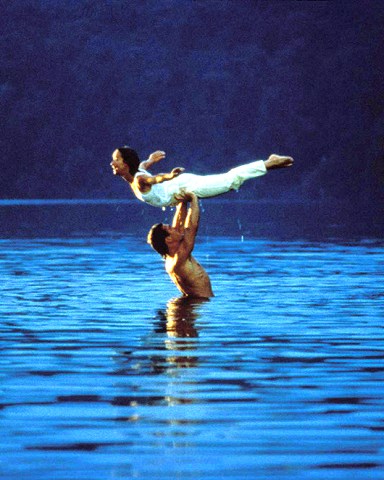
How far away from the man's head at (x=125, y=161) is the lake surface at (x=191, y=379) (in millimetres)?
1679

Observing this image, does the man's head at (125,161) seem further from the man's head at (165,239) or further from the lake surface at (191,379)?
the lake surface at (191,379)

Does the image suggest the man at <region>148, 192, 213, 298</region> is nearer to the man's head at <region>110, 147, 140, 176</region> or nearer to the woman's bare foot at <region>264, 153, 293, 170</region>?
the man's head at <region>110, 147, 140, 176</region>

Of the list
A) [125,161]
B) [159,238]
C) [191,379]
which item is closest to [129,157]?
[125,161]

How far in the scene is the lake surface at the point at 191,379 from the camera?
9.69m

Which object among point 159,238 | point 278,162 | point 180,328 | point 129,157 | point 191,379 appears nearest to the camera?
point 191,379

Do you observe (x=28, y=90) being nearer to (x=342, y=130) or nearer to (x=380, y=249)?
(x=342, y=130)

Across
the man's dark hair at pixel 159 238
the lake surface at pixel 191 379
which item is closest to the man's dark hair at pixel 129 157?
the man's dark hair at pixel 159 238

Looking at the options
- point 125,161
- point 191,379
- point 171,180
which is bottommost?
point 191,379

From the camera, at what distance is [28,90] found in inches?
6614

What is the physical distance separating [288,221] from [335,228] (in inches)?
385

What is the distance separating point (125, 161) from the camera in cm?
1984

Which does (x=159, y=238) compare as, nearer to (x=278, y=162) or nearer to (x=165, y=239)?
(x=165, y=239)

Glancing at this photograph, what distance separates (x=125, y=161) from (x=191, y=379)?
7.14 m

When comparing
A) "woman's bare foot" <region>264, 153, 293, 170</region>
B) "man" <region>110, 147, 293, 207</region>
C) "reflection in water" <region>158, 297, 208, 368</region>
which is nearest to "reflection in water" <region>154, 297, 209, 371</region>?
"reflection in water" <region>158, 297, 208, 368</region>
